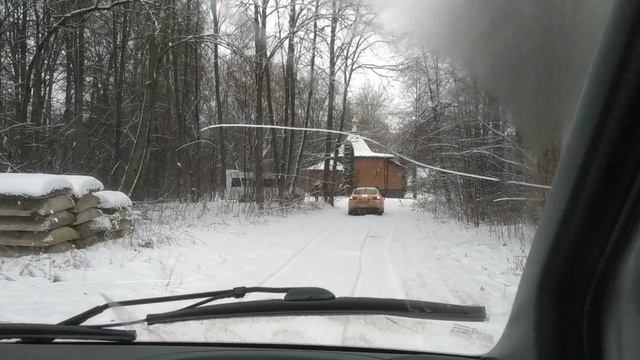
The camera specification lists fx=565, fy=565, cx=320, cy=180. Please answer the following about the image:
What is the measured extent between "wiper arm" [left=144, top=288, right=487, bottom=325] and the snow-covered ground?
0.11 feet

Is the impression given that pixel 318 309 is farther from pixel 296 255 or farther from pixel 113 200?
pixel 113 200

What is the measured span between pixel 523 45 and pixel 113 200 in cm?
327

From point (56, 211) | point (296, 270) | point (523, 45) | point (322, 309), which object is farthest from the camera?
point (56, 211)

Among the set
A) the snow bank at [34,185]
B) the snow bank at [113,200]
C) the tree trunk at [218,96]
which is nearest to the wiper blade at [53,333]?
the tree trunk at [218,96]

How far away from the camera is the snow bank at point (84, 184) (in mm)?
4489

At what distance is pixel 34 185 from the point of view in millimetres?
5516

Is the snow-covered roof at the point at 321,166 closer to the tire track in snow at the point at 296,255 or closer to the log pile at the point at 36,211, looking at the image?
the tire track in snow at the point at 296,255

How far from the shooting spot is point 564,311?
1.73 meters

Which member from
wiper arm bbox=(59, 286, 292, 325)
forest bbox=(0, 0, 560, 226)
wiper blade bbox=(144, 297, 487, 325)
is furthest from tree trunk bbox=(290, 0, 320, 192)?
wiper blade bbox=(144, 297, 487, 325)

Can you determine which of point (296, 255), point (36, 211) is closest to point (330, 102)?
point (296, 255)

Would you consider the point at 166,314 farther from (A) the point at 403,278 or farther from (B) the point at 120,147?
(B) the point at 120,147

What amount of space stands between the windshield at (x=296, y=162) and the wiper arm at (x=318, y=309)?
0.03 ft

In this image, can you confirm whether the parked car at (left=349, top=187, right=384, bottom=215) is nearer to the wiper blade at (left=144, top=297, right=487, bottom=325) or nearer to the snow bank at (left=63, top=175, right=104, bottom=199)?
the wiper blade at (left=144, top=297, right=487, bottom=325)

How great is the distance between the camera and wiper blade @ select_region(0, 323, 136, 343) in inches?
93.4
